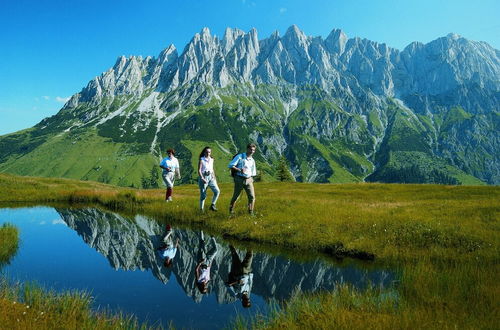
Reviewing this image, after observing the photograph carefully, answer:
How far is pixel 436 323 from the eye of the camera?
17.6ft

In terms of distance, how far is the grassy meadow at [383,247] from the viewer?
5961mm

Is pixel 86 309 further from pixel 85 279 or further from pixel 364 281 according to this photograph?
pixel 364 281

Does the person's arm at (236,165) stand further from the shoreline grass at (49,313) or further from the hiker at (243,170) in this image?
the shoreline grass at (49,313)

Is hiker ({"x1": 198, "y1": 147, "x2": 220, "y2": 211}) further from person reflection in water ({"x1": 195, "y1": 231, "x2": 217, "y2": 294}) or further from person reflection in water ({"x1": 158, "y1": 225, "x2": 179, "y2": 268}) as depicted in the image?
person reflection in water ({"x1": 195, "y1": 231, "x2": 217, "y2": 294})

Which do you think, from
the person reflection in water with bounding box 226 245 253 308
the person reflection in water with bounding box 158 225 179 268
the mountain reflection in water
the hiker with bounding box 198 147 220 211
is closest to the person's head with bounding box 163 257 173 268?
the person reflection in water with bounding box 158 225 179 268

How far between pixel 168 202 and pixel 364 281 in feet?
53.2

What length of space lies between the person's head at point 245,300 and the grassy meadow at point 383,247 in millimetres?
1059

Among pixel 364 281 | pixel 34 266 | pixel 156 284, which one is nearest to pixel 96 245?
pixel 34 266

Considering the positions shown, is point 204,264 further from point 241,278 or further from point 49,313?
point 49,313

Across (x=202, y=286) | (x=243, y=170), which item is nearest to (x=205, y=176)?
(x=243, y=170)

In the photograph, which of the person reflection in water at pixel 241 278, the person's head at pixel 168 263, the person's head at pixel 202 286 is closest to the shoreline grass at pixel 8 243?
the person's head at pixel 168 263

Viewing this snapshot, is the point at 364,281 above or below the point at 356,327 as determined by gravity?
below

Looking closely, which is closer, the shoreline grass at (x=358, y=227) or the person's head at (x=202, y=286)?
the person's head at (x=202, y=286)

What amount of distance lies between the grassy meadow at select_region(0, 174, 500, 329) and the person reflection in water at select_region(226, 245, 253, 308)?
4.53 ft
